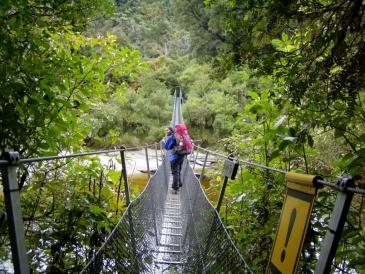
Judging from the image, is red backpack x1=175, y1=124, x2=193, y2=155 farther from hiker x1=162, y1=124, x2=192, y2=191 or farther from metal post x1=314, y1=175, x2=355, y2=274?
metal post x1=314, y1=175, x2=355, y2=274

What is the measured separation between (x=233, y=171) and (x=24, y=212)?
2.78 feet

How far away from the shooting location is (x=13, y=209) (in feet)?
2.07

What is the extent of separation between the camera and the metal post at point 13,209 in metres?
0.63

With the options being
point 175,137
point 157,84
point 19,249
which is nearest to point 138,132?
point 157,84

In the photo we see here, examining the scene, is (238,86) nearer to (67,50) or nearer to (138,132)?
(138,132)

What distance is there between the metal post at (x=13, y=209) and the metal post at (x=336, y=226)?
1.66ft

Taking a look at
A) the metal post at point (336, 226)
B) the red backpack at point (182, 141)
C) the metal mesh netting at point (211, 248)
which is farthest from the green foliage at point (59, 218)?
the red backpack at point (182, 141)

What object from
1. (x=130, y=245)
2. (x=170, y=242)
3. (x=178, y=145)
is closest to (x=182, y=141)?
(x=178, y=145)

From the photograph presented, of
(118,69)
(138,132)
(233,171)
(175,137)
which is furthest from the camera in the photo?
(138,132)

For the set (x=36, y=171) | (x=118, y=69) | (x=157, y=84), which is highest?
(x=118, y=69)

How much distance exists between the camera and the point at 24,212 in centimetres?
150

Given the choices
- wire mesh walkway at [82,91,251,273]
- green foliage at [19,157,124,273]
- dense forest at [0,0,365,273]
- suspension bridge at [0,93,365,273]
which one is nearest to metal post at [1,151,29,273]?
suspension bridge at [0,93,365,273]

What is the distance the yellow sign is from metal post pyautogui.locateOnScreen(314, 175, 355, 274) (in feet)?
0.30

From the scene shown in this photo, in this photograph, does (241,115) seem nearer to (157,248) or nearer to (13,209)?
(157,248)
